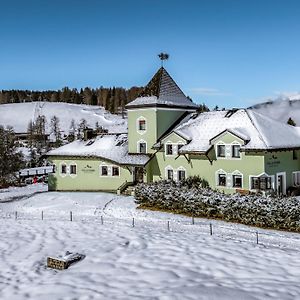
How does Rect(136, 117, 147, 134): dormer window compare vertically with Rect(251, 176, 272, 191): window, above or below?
above

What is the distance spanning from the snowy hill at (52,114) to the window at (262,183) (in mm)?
115194

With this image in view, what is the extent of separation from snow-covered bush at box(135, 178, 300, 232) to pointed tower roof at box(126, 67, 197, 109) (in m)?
8.94

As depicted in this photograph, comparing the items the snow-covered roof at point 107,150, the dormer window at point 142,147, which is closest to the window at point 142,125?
the dormer window at point 142,147

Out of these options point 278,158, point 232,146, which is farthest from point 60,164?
point 278,158

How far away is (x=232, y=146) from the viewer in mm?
30781

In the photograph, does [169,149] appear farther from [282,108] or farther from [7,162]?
[7,162]

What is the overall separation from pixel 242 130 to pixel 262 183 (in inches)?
169

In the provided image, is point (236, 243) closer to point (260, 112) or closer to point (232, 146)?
point (232, 146)

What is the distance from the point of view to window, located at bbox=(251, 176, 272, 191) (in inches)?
1163

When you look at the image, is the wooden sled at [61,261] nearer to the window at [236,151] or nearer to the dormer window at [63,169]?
the window at [236,151]

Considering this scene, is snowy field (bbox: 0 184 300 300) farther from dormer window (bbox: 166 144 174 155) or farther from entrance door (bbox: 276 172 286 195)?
dormer window (bbox: 166 144 174 155)

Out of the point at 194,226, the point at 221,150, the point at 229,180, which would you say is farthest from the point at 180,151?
the point at 194,226

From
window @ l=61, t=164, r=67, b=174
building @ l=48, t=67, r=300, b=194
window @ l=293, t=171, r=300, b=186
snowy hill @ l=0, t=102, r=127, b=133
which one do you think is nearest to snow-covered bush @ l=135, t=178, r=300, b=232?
building @ l=48, t=67, r=300, b=194

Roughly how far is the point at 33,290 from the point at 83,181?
2554 cm
